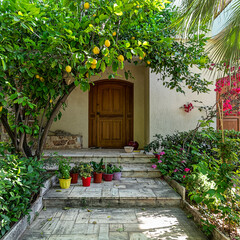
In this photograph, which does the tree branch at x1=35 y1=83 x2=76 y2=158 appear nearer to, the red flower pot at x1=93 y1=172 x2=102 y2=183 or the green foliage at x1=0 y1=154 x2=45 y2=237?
the green foliage at x1=0 y1=154 x2=45 y2=237

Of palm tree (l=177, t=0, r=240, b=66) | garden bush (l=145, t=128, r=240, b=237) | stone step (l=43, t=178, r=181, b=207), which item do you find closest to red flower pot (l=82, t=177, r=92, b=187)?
stone step (l=43, t=178, r=181, b=207)

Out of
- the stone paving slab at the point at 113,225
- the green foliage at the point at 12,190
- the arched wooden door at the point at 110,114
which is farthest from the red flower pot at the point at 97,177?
the arched wooden door at the point at 110,114

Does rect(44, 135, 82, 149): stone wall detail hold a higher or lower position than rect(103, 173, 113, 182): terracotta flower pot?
higher

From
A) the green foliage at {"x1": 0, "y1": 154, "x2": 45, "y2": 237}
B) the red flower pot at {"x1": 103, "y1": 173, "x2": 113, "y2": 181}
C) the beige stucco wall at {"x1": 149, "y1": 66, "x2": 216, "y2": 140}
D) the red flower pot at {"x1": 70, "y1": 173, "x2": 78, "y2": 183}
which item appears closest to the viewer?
the green foliage at {"x1": 0, "y1": 154, "x2": 45, "y2": 237}

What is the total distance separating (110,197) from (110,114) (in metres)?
3.92

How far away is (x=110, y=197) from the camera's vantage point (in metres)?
3.06

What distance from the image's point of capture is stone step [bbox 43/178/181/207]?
9.93 ft

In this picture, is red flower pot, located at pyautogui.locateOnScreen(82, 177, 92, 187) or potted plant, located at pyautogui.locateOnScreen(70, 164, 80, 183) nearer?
red flower pot, located at pyautogui.locateOnScreen(82, 177, 92, 187)

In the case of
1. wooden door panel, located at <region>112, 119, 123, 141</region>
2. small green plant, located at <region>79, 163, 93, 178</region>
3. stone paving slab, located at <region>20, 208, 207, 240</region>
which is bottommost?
stone paving slab, located at <region>20, 208, 207, 240</region>

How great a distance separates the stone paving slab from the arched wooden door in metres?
3.79

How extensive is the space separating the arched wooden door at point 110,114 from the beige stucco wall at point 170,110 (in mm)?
1457

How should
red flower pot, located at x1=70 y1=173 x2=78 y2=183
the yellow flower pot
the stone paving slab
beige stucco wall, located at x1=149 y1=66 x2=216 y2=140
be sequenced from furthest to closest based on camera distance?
beige stucco wall, located at x1=149 y1=66 x2=216 y2=140 < red flower pot, located at x1=70 y1=173 x2=78 y2=183 < the yellow flower pot < the stone paving slab

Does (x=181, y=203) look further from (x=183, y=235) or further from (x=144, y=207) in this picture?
(x=183, y=235)

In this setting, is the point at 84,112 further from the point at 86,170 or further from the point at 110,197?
the point at 110,197
